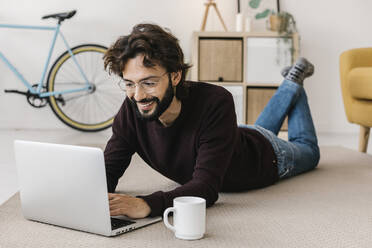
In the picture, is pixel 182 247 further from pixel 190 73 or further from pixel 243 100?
pixel 190 73

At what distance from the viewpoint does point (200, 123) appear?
5.20ft

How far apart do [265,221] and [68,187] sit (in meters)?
0.60

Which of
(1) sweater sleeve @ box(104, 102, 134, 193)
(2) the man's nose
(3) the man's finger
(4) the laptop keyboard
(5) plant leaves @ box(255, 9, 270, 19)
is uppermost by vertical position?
(5) plant leaves @ box(255, 9, 270, 19)

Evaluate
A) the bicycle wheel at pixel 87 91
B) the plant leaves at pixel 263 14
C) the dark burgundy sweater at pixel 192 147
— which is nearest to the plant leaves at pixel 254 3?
the plant leaves at pixel 263 14

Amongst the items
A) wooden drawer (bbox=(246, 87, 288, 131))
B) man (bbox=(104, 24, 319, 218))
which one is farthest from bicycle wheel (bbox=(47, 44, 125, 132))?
man (bbox=(104, 24, 319, 218))

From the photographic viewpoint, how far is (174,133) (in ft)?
5.33

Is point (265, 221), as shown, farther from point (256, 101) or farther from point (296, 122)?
point (256, 101)

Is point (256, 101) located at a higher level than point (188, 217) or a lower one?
lower

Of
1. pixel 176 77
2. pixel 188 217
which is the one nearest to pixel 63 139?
pixel 176 77

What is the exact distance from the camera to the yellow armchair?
2.84 metres

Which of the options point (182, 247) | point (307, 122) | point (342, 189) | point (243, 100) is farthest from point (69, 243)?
point (243, 100)

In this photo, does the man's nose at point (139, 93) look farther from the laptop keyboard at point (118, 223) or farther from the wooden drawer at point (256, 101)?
the wooden drawer at point (256, 101)

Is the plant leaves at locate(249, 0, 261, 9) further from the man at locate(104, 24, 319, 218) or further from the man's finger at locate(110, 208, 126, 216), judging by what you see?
the man's finger at locate(110, 208, 126, 216)

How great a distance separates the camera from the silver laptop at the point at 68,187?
4.05 ft
